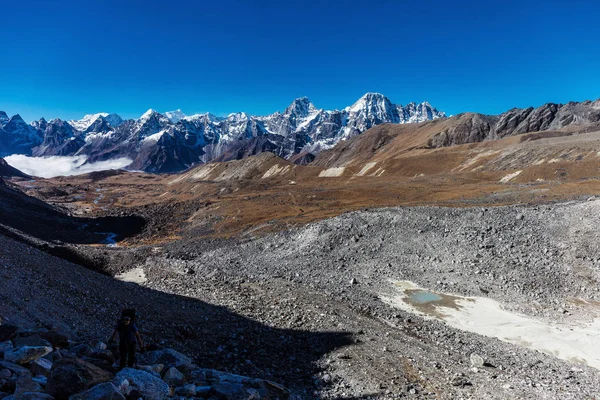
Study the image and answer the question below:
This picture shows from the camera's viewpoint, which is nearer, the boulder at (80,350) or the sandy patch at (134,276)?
the boulder at (80,350)

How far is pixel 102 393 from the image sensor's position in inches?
332

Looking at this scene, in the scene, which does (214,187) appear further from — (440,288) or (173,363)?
(173,363)

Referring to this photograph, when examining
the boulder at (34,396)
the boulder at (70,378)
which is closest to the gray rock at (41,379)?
the boulder at (70,378)

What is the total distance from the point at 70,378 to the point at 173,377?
318 cm

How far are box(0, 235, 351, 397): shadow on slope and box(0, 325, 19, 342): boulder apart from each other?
119 inches

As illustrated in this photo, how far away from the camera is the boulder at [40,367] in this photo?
9555mm

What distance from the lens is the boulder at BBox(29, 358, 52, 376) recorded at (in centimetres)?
955

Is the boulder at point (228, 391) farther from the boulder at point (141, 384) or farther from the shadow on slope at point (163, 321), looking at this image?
the shadow on slope at point (163, 321)

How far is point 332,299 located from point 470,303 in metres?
11.5

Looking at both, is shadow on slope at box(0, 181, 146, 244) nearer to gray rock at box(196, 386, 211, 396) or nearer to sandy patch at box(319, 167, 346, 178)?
gray rock at box(196, 386, 211, 396)

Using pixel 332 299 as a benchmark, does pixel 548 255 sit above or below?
above

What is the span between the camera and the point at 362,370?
18.6 metres

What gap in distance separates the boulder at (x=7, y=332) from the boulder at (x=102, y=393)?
5091 mm

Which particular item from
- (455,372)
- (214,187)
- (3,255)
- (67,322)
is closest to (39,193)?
(214,187)
